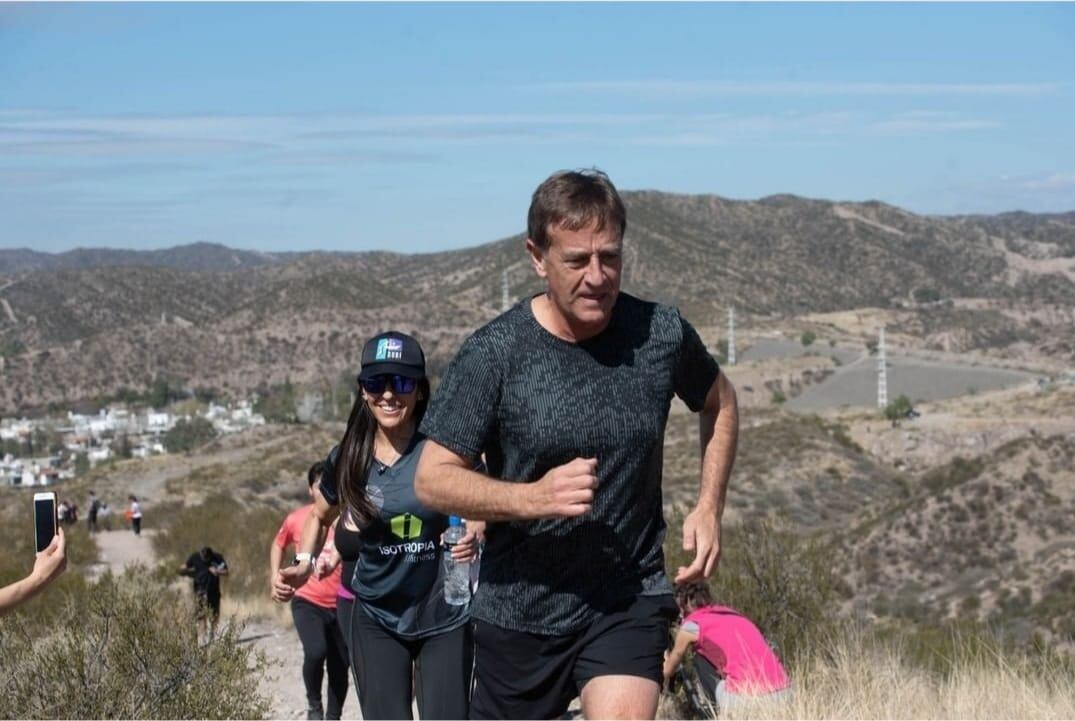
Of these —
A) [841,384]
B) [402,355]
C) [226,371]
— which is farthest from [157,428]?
[402,355]

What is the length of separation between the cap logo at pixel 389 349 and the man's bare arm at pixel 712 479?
1387 millimetres

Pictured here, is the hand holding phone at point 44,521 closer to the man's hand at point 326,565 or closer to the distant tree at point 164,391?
the man's hand at point 326,565

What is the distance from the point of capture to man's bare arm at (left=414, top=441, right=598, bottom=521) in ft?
11.0

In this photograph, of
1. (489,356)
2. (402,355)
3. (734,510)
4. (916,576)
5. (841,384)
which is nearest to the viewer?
(489,356)

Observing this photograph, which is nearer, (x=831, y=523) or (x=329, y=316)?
(x=831, y=523)

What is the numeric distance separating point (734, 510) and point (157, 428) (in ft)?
205

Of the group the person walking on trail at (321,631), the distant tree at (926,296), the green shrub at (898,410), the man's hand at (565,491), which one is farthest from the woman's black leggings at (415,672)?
the distant tree at (926,296)

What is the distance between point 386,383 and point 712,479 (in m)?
1.51

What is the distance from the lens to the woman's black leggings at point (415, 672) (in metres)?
4.79

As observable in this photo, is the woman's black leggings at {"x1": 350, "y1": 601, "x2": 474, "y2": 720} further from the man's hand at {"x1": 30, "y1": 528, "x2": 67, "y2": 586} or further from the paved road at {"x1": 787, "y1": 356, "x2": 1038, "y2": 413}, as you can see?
the paved road at {"x1": 787, "y1": 356, "x2": 1038, "y2": 413}

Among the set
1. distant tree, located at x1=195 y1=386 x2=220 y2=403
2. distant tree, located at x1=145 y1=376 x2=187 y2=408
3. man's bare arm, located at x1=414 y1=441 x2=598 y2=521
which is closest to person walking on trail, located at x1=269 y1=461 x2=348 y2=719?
man's bare arm, located at x1=414 y1=441 x2=598 y2=521

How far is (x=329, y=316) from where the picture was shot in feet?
325

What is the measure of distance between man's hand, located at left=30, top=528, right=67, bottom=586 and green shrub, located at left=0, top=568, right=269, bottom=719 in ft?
5.06

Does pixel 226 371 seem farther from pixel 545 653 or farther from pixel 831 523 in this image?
pixel 545 653
